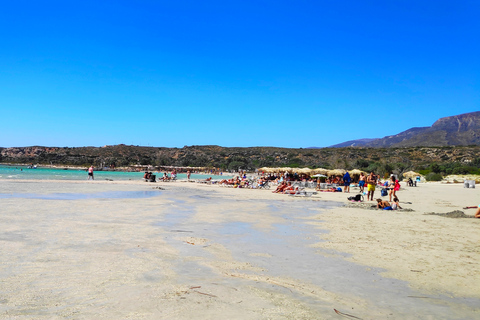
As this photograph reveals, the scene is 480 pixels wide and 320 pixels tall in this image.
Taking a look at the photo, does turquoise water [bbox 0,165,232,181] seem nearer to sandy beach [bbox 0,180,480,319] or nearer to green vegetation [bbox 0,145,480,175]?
sandy beach [bbox 0,180,480,319]

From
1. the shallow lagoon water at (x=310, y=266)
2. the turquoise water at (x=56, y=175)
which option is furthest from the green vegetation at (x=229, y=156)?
the shallow lagoon water at (x=310, y=266)

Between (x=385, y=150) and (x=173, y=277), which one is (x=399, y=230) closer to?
(x=173, y=277)

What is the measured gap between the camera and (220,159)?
94500mm

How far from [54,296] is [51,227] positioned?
4293mm

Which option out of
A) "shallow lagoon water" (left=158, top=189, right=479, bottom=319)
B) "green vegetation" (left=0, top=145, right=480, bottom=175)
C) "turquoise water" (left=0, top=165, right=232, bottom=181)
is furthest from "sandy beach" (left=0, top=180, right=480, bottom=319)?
"green vegetation" (left=0, top=145, right=480, bottom=175)

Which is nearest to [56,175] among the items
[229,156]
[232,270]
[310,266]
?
[232,270]

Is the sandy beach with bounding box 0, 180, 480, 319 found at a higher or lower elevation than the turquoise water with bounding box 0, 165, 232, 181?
higher

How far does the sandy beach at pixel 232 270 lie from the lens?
3.33 m

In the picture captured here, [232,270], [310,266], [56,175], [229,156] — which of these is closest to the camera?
[232,270]

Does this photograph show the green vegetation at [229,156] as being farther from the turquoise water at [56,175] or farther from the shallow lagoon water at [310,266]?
the shallow lagoon water at [310,266]

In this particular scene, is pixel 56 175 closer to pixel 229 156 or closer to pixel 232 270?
pixel 232 270

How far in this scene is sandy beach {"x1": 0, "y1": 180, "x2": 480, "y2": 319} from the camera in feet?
10.9

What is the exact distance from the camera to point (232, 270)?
15.1 feet

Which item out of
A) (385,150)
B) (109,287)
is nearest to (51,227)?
(109,287)
